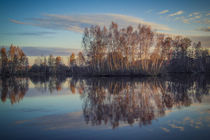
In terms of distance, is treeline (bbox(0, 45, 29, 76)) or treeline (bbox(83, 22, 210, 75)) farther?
treeline (bbox(0, 45, 29, 76))

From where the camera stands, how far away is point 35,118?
797 cm

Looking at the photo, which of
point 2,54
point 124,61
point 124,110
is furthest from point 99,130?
point 2,54

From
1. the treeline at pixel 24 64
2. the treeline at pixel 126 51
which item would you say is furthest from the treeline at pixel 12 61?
the treeline at pixel 126 51

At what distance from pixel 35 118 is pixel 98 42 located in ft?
128

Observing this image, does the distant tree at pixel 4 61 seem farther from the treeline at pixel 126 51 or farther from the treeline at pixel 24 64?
the treeline at pixel 126 51

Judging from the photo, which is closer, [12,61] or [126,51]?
[126,51]

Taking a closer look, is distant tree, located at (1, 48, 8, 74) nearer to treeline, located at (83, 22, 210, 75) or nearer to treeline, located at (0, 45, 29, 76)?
treeline, located at (0, 45, 29, 76)

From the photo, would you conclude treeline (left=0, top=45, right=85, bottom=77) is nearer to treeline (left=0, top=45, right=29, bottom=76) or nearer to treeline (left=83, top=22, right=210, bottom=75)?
treeline (left=0, top=45, right=29, bottom=76)

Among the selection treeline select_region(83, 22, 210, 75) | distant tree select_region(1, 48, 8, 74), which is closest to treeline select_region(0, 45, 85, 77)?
distant tree select_region(1, 48, 8, 74)

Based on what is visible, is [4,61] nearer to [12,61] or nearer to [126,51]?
[12,61]

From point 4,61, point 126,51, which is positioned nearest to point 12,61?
point 4,61

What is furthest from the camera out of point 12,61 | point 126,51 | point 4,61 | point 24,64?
point 24,64

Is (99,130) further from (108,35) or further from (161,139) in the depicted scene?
(108,35)

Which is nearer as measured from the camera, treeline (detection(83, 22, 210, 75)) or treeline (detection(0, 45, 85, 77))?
treeline (detection(83, 22, 210, 75))
